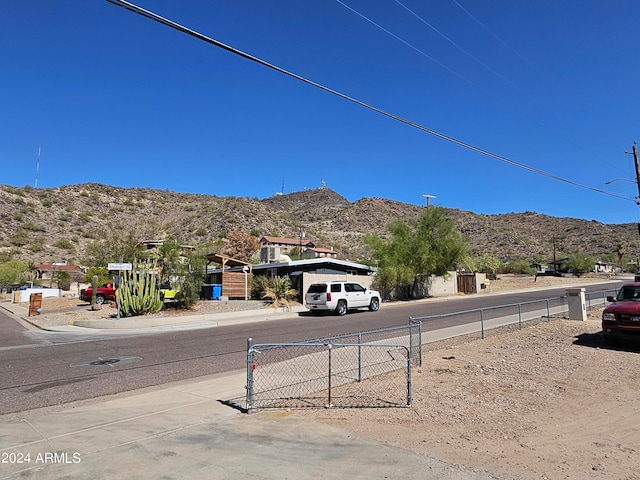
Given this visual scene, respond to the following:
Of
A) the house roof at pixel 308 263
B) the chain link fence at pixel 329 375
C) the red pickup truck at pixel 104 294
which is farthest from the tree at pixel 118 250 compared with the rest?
the chain link fence at pixel 329 375

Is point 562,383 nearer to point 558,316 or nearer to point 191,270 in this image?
point 558,316

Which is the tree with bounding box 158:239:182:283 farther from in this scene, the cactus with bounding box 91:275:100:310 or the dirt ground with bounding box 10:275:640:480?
the dirt ground with bounding box 10:275:640:480

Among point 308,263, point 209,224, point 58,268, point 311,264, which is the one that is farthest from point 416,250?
point 209,224

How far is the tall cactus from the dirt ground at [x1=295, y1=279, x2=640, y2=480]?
16875mm

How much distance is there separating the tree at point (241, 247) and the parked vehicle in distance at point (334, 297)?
28.5m

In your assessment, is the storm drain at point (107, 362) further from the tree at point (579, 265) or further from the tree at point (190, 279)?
the tree at point (579, 265)

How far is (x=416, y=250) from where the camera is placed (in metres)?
37.9

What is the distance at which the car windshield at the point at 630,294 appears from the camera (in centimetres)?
1345

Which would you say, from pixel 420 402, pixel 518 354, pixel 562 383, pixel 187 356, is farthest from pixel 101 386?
pixel 518 354

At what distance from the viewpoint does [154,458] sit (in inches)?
197

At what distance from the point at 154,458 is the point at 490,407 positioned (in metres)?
5.01

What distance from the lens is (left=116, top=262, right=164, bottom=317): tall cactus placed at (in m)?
22.9

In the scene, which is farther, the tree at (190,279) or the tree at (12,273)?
the tree at (12,273)

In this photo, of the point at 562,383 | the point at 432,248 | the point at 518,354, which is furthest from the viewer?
the point at 432,248
